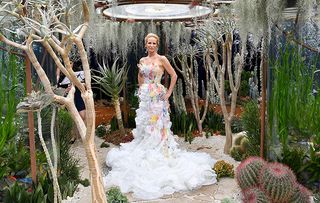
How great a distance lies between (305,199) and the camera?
321 cm

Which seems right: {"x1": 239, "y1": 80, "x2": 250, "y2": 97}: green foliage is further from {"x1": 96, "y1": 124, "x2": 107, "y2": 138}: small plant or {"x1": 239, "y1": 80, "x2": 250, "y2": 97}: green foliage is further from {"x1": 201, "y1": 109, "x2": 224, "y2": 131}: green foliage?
{"x1": 96, "y1": 124, "x2": 107, "y2": 138}: small plant

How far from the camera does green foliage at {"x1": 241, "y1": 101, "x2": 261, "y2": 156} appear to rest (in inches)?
180

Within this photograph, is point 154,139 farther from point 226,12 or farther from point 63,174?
point 226,12

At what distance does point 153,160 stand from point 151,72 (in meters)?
1.13

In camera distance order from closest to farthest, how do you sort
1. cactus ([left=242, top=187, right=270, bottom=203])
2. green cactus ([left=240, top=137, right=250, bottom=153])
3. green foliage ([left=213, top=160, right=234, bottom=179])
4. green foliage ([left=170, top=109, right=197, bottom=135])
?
cactus ([left=242, top=187, right=270, bottom=203]) → green foliage ([left=213, top=160, right=234, bottom=179]) → green cactus ([left=240, top=137, right=250, bottom=153]) → green foliage ([left=170, top=109, right=197, bottom=135])

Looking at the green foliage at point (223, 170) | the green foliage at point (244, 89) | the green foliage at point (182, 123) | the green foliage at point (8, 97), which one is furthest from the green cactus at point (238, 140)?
the green foliage at point (244, 89)

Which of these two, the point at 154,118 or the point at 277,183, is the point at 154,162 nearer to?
the point at 154,118

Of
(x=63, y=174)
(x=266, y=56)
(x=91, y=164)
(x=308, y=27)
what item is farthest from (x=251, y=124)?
(x=91, y=164)

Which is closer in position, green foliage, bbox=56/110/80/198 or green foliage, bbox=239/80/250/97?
green foliage, bbox=56/110/80/198

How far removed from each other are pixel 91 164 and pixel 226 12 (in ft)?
11.3

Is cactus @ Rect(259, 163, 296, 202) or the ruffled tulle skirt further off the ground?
cactus @ Rect(259, 163, 296, 202)

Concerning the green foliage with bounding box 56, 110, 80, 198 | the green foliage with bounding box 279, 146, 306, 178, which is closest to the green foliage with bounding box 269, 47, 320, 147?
the green foliage with bounding box 279, 146, 306, 178

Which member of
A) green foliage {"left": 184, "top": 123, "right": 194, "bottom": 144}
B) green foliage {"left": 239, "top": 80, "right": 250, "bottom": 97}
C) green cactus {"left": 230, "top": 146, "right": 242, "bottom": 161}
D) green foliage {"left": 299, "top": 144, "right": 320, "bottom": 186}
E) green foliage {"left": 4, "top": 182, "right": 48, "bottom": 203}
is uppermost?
green foliage {"left": 4, "top": 182, "right": 48, "bottom": 203}

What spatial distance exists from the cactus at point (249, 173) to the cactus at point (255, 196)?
0.32 feet
